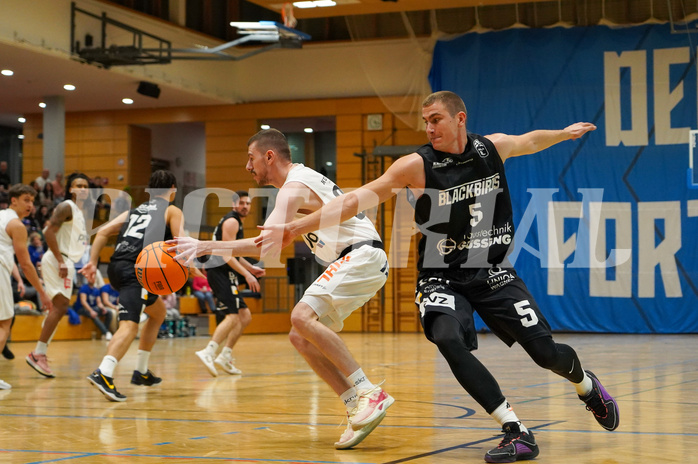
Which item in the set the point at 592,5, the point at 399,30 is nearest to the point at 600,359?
the point at 592,5

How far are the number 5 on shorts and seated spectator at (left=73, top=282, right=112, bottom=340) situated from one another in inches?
568

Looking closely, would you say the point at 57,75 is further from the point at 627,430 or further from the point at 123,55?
the point at 627,430

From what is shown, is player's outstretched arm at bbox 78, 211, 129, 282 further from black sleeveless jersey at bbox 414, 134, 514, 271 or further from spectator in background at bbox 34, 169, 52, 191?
spectator in background at bbox 34, 169, 52, 191

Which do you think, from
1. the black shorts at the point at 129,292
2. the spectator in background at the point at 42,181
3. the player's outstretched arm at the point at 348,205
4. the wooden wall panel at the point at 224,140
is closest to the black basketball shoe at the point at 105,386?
the black shorts at the point at 129,292

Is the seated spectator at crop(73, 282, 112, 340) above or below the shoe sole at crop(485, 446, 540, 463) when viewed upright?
below

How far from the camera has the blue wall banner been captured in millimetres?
18516

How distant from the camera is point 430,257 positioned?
188 inches

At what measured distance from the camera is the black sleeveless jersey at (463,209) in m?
4.76

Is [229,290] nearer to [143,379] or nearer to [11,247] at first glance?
[143,379]

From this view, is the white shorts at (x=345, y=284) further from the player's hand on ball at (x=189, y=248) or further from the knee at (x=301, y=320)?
the player's hand on ball at (x=189, y=248)

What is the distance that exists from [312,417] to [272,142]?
6.82 feet

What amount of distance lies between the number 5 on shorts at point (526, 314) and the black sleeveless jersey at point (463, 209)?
30 cm

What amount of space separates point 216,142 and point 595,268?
37.3 feet

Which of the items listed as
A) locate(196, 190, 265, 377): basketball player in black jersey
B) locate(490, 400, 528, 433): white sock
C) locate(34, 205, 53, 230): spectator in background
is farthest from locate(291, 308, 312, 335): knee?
A: locate(34, 205, 53, 230): spectator in background
